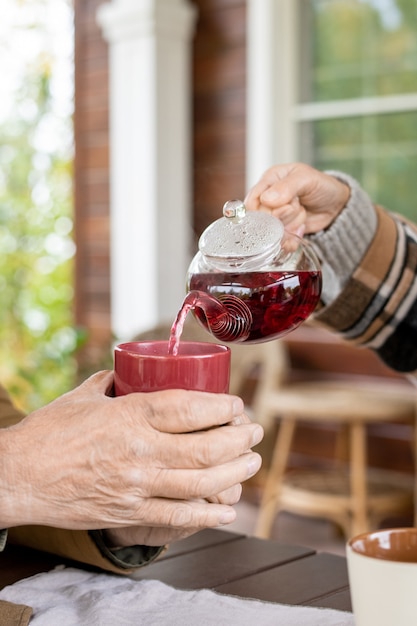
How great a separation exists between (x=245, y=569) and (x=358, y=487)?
2.00 m

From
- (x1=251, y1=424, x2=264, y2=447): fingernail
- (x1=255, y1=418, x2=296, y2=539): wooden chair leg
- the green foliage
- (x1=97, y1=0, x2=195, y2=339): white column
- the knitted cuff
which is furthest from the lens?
the green foliage

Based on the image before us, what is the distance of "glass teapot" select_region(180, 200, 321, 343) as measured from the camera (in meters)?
0.92

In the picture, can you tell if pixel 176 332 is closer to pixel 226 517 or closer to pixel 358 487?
pixel 226 517

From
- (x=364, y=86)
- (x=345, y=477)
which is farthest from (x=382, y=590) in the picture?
(x=364, y=86)

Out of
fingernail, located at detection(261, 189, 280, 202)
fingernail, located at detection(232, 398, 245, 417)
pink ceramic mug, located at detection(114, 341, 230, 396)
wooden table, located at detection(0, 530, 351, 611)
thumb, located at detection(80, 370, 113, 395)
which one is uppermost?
fingernail, located at detection(261, 189, 280, 202)

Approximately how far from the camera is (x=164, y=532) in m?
0.89

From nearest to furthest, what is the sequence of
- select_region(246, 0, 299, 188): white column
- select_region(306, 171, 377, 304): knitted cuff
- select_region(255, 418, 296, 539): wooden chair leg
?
select_region(306, 171, 377, 304): knitted cuff
select_region(255, 418, 296, 539): wooden chair leg
select_region(246, 0, 299, 188): white column

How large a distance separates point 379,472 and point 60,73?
382 cm

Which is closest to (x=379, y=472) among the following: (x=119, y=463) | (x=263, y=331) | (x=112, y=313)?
(x=112, y=313)

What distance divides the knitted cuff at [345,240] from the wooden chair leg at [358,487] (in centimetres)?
169

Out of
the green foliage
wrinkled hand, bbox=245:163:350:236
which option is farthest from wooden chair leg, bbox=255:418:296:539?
the green foliage

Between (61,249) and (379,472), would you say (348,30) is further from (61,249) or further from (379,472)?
(61,249)

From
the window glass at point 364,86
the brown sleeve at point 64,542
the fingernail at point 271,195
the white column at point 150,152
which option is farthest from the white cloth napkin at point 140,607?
the white column at point 150,152

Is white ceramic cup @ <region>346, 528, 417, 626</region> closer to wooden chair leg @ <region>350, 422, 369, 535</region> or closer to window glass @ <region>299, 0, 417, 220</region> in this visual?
wooden chair leg @ <region>350, 422, 369, 535</region>
